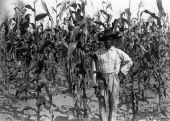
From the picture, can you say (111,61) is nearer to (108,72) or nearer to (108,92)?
(108,72)

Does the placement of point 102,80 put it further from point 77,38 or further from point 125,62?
point 77,38

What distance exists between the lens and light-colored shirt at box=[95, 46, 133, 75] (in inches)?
132

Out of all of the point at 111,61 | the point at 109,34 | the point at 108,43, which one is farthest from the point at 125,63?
the point at 109,34

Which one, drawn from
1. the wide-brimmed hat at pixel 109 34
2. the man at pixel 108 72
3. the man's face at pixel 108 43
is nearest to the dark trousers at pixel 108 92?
the man at pixel 108 72

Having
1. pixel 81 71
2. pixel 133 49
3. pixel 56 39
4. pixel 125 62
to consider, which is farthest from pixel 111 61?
pixel 56 39

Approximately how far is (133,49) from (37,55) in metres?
1.58

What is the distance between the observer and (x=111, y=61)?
337 centimetres

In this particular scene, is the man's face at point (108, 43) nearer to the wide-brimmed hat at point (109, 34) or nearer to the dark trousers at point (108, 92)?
the wide-brimmed hat at point (109, 34)

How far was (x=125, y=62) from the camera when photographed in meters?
3.46

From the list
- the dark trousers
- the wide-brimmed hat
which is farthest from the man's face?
the dark trousers

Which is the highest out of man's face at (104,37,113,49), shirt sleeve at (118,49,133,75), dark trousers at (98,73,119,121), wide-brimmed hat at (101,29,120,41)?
wide-brimmed hat at (101,29,120,41)

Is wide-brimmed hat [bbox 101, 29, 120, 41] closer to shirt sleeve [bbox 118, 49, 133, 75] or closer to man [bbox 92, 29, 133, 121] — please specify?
man [bbox 92, 29, 133, 121]

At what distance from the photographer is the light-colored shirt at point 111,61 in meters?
3.35

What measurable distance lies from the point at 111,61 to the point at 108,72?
16 cm
